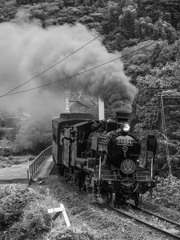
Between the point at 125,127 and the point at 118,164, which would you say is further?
the point at 118,164

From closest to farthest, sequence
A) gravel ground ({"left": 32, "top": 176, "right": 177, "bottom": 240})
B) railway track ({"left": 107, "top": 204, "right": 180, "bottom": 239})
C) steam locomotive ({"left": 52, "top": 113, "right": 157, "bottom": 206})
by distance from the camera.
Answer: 1. gravel ground ({"left": 32, "top": 176, "right": 177, "bottom": 240})
2. railway track ({"left": 107, "top": 204, "right": 180, "bottom": 239})
3. steam locomotive ({"left": 52, "top": 113, "right": 157, "bottom": 206})

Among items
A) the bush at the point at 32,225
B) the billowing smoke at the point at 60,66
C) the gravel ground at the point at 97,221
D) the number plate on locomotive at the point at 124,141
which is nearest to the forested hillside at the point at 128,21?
the billowing smoke at the point at 60,66

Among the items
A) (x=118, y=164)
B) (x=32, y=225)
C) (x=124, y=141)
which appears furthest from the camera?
(x=118, y=164)

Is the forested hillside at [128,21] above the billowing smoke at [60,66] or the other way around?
above

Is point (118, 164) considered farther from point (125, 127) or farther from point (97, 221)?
point (97, 221)

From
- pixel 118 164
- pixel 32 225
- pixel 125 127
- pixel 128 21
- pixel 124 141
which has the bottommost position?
pixel 32 225

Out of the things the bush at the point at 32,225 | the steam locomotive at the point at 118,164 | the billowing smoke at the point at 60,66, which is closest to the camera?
the bush at the point at 32,225

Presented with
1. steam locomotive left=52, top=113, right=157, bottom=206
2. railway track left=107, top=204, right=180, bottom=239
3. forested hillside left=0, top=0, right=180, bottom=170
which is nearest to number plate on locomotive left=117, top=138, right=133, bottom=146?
steam locomotive left=52, top=113, right=157, bottom=206

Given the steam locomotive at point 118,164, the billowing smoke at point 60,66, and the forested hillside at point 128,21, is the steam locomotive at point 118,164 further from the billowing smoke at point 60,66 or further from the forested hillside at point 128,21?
the forested hillside at point 128,21

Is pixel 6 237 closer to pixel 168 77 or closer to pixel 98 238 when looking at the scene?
pixel 98 238

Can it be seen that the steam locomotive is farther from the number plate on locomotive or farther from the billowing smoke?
the billowing smoke

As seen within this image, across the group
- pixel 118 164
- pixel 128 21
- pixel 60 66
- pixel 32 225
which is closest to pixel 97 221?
pixel 32 225

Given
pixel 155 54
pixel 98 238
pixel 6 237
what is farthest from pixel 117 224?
pixel 155 54

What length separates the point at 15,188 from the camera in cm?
1029
